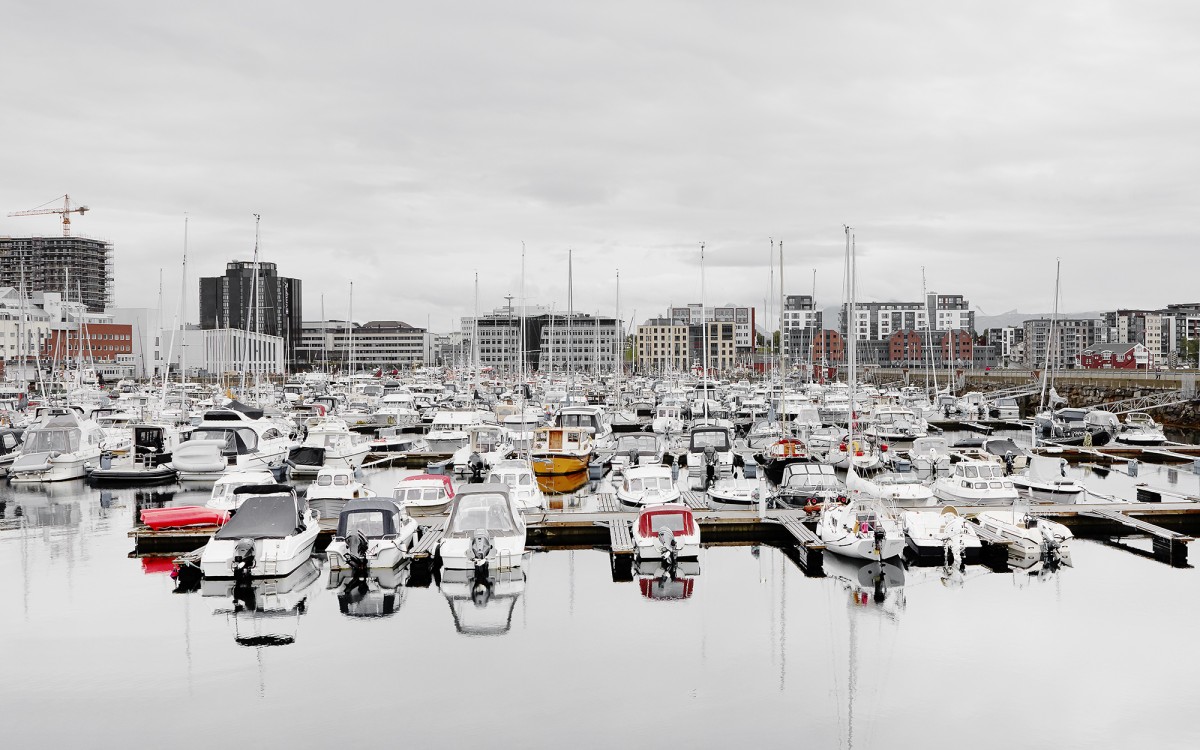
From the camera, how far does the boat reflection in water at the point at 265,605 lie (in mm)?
25109

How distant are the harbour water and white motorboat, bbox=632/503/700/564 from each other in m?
0.93

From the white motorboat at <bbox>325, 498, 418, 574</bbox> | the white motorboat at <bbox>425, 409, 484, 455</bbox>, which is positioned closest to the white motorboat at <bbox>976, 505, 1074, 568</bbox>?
the white motorboat at <bbox>325, 498, 418, 574</bbox>

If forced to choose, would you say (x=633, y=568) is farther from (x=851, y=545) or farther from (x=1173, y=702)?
(x=1173, y=702)

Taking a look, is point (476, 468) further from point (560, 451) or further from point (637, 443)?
point (637, 443)

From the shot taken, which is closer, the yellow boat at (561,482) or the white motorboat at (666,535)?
the white motorboat at (666,535)

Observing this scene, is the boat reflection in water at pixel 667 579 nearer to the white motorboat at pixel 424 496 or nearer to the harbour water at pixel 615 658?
the harbour water at pixel 615 658

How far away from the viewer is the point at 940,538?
31266 millimetres

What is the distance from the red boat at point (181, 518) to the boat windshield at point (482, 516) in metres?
9.85

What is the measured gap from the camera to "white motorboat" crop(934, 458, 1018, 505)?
125 feet

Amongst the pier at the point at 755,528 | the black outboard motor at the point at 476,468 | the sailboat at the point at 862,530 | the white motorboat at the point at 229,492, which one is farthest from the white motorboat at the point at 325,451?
the sailboat at the point at 862,530

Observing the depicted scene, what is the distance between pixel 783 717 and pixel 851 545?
11643 millimetres

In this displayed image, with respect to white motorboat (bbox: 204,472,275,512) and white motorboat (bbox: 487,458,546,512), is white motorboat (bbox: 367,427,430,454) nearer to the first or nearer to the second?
white motorboat (bbox: 204,472,275,512)

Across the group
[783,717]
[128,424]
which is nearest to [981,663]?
[783,717]

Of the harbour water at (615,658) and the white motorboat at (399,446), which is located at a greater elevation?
the white motorboat at (399,446)
